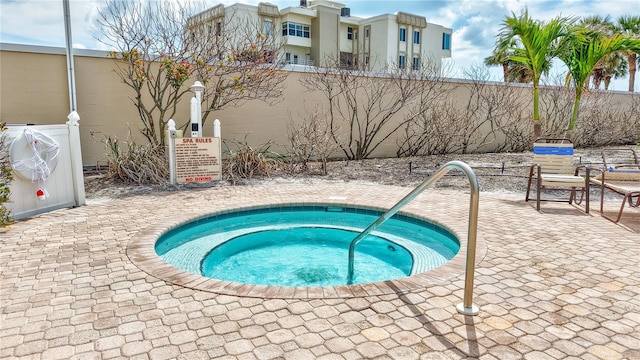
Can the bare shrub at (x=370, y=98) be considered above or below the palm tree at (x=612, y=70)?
below

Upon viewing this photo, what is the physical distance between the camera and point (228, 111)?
→ 10.6m

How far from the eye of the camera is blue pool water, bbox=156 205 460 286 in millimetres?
4527

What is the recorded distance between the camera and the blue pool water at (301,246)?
178 inches

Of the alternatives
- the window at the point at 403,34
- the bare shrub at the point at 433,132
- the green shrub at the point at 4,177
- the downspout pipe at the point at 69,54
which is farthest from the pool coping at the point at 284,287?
the window at the point at 403,34

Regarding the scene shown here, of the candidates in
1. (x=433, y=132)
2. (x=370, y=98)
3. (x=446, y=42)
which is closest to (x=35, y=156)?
(x=370, y=98)

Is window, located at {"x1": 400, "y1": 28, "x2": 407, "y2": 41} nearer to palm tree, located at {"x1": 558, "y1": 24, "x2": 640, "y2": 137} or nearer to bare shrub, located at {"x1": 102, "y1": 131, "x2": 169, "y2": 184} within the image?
palm tree, located at {"x1": 558, "y1": 24, "x2": 640, "y2": 137}

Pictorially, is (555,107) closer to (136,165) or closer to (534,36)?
(534,36)

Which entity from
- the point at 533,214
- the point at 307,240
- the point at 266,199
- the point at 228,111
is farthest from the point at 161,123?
the point at 533,214

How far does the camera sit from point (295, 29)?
108 feet

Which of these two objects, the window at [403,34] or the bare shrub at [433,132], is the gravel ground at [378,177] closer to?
the bare shrub at [433,132]

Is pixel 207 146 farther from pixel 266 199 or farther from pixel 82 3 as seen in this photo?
pixel 82 3

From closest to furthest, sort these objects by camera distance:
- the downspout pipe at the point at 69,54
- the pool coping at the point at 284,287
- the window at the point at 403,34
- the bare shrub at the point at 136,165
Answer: the pool coping at the point at 284,287, the bare shrub at the point at 136,165, the downspout pipe at the point at 69,54, the window at the point at 403,34

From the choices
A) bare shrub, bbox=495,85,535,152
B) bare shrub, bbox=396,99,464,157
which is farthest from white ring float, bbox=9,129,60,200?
bare shrub, bbox=495,85,535,152

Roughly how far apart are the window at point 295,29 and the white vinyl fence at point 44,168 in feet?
94.7
